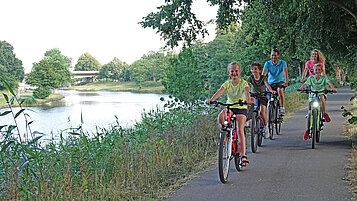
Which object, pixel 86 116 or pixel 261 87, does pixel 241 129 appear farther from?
pixel 86 116

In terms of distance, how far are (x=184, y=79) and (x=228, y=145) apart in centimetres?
1059

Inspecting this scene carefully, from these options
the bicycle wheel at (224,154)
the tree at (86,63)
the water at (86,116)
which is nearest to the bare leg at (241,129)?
the bicycle wheel at (224,154)

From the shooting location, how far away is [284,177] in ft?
19.6

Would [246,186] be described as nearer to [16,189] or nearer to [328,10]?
[16,189]

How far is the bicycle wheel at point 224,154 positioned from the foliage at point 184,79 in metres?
10.0

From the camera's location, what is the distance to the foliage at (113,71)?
A: 126750mm

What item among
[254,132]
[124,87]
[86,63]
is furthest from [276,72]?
[86,63]

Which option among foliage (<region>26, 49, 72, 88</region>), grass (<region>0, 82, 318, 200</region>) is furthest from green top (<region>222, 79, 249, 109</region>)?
foliage (<region>26, 49, 72, 88</region>)

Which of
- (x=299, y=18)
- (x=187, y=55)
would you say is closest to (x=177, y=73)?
(x=187, y=55)

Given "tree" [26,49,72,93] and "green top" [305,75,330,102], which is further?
"tree" [26,49,72,93]

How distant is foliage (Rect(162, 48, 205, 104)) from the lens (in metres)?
16.4

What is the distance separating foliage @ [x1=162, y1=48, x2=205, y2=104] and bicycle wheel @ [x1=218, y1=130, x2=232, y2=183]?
1002 cm

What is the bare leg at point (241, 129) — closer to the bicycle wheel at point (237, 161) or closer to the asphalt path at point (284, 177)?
the bicycle wheel at point (237, 161)

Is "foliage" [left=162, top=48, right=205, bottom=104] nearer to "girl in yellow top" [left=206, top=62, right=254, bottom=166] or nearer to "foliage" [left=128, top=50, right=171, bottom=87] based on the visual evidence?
"girl in yellow top" [left=206, top=62, right=254, bottom=166]
